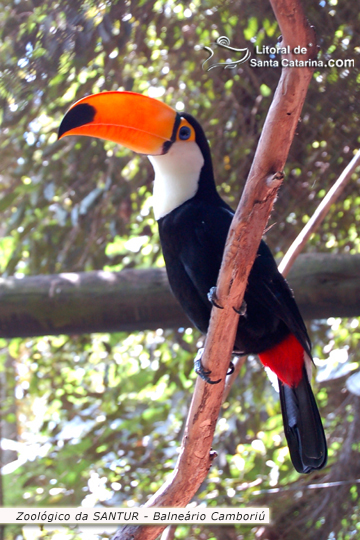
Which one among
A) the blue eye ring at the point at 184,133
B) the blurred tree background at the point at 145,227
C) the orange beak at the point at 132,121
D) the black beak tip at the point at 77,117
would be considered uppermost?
the black beak tip at the point at 77,117

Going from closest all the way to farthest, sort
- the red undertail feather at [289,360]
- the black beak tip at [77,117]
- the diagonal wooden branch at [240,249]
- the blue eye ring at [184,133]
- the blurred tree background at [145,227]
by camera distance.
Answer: the diagonal wooden branch at [240,249]
the black beak tip at [77,117]
the red undertail feather at [289,360]
the blue eye ring at [184,133]
the blurred tree background at [145,227]

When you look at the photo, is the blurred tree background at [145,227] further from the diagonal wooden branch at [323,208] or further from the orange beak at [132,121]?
the diagonal wooden branch at [323,208]

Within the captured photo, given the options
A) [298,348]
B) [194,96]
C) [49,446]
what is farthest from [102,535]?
[194,96]

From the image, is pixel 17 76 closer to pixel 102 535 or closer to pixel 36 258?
pixel 36 258

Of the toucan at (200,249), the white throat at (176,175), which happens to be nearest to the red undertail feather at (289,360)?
the toucan at (200,249)

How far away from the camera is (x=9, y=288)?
2020 millimetres

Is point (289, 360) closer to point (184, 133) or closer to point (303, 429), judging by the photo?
point (303, 429)

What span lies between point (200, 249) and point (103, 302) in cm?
70

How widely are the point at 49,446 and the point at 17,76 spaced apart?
1549 mm

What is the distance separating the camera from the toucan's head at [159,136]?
1522 millimetres

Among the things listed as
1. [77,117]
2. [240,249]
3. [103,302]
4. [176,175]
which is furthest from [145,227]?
[240,249]

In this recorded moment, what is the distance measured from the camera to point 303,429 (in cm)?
143

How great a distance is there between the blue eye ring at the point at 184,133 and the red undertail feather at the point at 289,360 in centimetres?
67

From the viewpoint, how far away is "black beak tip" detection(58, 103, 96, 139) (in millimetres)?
1370
